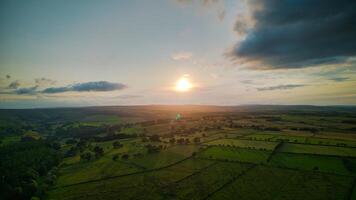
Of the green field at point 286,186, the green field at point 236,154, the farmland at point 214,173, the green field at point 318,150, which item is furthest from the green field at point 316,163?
the green field at point 286,186

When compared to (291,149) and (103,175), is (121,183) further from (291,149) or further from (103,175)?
(291,149)

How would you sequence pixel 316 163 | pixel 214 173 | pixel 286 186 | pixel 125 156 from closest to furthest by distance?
pixel 286 186 → pixel 214 173 → pixel 316 163 → pixel 125 156

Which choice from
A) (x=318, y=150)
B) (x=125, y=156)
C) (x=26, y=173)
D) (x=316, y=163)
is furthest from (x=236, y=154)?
(x=26, y=173)

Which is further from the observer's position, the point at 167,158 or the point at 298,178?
the point at 167,158

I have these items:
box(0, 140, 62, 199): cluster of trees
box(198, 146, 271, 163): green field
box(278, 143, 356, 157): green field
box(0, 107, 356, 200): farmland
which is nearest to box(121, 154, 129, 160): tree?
box(0, 107, 356, 200): farmland

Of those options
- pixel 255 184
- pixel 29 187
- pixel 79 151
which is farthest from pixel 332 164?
pixel 79 151

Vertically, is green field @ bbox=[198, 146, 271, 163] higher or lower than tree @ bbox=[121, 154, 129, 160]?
higher

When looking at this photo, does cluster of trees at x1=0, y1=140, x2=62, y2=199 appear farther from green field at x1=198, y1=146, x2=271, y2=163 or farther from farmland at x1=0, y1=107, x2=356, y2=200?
green field at x1=198, y1=146, x2=271, y2=163

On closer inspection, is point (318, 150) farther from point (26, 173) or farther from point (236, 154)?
point (26, 173)
